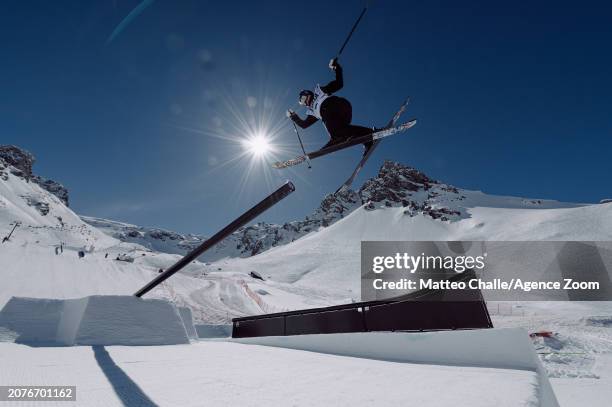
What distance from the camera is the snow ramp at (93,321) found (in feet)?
27.3

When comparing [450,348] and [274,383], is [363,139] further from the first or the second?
[274,383]

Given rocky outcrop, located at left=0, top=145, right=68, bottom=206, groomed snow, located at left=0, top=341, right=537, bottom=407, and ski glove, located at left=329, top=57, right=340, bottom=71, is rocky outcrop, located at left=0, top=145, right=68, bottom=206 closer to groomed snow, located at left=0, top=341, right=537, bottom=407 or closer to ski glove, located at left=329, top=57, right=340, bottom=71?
groomed snow, located at left=0, top=341, right=537, bottom=407

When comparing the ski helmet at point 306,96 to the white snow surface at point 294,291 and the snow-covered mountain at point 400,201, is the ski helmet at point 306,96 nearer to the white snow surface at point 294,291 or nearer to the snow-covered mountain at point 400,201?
the white snow surface at point 294,291

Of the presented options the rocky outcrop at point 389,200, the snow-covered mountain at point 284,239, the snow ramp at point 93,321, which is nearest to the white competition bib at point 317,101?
the snow ramp at point 93,321


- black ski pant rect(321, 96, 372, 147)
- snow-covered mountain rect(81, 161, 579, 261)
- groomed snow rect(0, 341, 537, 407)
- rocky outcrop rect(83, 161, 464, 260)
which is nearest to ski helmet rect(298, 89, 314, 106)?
black ski pant rect(321, 96, 372, 147)

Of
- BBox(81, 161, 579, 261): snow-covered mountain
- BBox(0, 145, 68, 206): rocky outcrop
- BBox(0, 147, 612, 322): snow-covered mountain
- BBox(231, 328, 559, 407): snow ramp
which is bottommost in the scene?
BBox(231, 328, 559, 407): snow ramp

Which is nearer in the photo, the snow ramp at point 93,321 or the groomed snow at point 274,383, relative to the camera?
the groomed snow at point 274,383

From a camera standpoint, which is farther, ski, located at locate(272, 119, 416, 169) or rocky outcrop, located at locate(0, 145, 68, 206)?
rocky outcrop, located at locate(0, 145, 68, 206)

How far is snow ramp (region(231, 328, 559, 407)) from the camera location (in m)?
4.83

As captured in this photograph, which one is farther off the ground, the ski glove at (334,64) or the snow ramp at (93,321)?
the ski glove at (334,64)

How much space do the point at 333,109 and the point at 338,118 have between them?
163 mm

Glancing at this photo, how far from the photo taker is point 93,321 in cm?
839

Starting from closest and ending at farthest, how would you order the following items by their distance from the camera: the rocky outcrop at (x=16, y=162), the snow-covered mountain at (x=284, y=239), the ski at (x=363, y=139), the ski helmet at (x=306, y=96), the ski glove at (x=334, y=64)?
the ski glove at (x=334, y=64) < the ski helmet at (x=306, y=96) < the ski at (x=363, y=139) < the snow-covered mountain at (x=284, y=239) < the rocky outcrop at (x=16, y=162)

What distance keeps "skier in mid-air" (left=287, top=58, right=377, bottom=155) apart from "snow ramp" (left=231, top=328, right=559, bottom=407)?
3.70 meters
